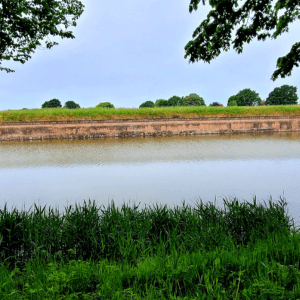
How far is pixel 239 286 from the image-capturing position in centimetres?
225

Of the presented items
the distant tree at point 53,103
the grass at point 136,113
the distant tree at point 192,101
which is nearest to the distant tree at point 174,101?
the distant tree at point 192,101

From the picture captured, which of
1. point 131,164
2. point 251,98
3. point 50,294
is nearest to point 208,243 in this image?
point 50,294

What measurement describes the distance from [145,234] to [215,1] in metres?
4.31

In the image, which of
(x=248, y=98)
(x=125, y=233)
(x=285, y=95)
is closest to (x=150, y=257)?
(x=125, y=233)

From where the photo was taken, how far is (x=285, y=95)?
4672 cm

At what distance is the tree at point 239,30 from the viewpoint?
5531 millimetres

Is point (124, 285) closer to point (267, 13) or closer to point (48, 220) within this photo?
point (48, 220)

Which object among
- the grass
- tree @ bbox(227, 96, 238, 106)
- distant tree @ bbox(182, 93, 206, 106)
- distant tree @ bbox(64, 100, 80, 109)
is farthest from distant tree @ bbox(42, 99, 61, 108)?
tree @ bbox(227, 96, 238, 106)

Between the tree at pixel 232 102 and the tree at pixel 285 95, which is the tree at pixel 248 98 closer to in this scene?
the tree at pixel 232 102

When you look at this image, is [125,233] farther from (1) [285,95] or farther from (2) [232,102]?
(1) [285,95]

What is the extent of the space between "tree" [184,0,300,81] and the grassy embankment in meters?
3.55

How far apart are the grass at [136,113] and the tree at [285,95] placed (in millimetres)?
21435

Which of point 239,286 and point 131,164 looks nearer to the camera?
point 239,286

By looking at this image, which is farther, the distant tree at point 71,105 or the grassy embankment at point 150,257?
the distant tree at point 71,105
